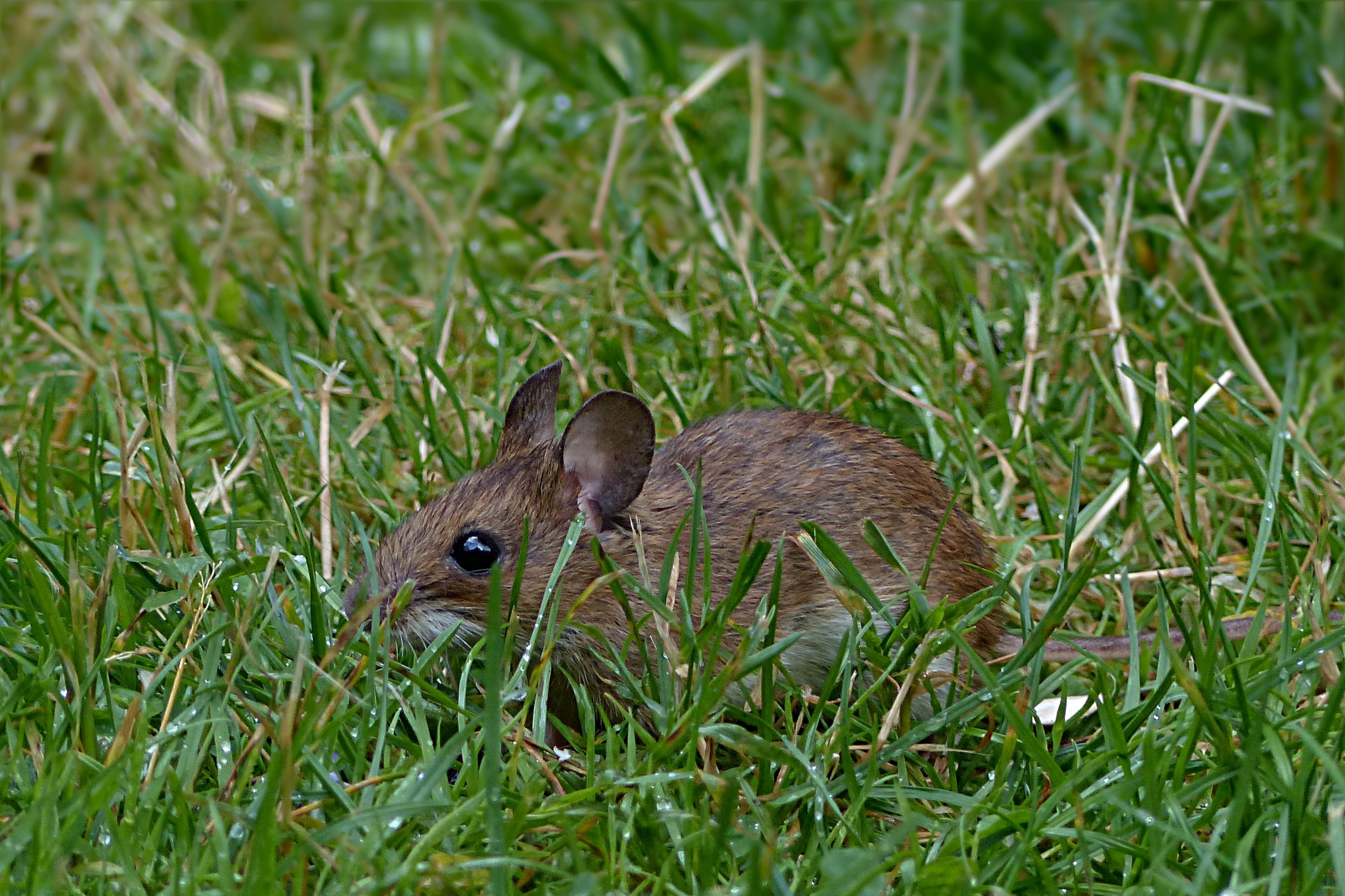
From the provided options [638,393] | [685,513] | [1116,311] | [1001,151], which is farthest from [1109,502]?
[1001,151]

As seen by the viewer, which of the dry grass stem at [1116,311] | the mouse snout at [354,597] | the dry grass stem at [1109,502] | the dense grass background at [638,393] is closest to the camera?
the dense grass background at [638,393]

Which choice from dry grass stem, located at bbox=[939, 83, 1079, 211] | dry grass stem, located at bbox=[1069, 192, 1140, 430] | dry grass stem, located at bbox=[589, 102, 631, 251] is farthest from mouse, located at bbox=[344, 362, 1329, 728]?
dry grass stem, located at bbox=[939, 83, 1079, 211]

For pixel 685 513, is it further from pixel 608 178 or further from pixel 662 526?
pixel 608 178

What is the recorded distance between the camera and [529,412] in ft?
12.0

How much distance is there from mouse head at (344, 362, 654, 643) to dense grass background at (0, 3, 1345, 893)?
0.09m

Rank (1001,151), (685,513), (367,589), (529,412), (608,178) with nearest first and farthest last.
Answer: (367,589) → (685,513) → (529,412) → (608,178) → (1001,151)

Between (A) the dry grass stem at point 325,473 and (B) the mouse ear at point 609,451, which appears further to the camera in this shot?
(A) the dry grass stem at point 325,473

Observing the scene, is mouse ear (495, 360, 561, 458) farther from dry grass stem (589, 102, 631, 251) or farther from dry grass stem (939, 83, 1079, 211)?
dry grass stem (939, 83, 1079, 211)

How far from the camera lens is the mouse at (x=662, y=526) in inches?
132

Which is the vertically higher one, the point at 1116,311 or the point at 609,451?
the point at 609,451

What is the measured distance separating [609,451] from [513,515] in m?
0.27

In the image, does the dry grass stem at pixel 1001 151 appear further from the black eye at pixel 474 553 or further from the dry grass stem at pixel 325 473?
the black eye at pixel 474 553

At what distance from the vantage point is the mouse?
3365mm

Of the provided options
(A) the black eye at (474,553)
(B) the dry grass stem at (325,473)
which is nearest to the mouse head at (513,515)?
(A) the black eye at (474,553)
